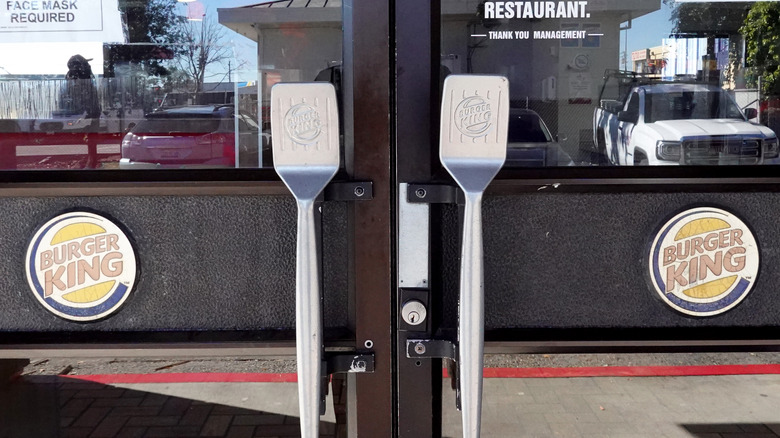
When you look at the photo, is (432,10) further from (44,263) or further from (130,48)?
(44,263)

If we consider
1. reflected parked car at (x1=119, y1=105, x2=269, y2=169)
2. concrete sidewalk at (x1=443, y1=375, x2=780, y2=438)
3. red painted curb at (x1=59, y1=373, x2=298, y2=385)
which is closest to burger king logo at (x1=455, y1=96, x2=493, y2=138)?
reflected parked car at (x1=119, y1=105, x2=269, y2=169)

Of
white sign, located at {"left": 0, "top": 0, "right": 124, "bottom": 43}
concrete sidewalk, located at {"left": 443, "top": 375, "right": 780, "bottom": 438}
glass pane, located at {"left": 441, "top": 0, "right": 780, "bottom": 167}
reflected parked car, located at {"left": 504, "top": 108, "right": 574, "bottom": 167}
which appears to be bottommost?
concrete sidewalk, located at {"left": 443, "top": 375, "right": 780, "bottom": 438}

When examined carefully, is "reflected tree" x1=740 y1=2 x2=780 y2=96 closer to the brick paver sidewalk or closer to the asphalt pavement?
the brick paver sidewalk

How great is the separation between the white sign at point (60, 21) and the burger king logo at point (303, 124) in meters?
0.31

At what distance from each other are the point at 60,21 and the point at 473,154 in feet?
2.24

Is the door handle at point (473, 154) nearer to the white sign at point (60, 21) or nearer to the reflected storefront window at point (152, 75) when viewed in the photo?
the reflected storefront window at point (152, 75)

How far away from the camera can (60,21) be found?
3.82 feet

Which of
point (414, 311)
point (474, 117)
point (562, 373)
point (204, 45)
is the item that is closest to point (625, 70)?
point (474, 117)

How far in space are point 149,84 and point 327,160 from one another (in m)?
0.32

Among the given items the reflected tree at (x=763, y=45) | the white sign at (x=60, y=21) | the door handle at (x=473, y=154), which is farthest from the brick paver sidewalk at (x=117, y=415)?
the reflected tree at (x=763, y=45)

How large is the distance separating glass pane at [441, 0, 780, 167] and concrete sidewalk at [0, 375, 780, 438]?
1.60 metres

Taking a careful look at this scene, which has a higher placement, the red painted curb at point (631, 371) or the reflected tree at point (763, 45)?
the reflected tree at point (763, 45)

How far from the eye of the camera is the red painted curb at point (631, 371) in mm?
3377

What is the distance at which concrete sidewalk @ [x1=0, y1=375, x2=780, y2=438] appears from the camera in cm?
270
